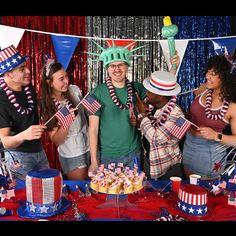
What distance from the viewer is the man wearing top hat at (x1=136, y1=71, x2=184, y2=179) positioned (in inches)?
98.4

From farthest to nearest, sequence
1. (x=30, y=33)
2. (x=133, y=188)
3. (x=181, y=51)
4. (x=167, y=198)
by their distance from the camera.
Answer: (x=30, y=33) → (x=181, y=51) → (x=167, y=198) → (x=133, y=188)

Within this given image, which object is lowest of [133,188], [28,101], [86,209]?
[86,209]

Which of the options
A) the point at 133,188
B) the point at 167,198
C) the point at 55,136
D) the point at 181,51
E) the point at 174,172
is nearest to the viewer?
the point at 133,188

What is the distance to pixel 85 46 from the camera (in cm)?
386

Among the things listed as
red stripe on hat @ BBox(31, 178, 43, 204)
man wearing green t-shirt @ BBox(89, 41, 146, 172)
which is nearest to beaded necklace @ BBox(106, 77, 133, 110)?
man wearing green t-shirt @ BBox(89, 41, 146, 172)

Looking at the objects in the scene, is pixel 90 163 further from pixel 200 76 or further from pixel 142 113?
pixel 200 76

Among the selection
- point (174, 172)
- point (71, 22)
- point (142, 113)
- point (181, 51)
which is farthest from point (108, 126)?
point (71, 22)

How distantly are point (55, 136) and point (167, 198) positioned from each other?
3.69 feet

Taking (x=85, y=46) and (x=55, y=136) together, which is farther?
(x=85, y=46)

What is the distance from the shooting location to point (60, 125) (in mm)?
2783

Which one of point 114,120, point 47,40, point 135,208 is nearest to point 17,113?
point 114,120

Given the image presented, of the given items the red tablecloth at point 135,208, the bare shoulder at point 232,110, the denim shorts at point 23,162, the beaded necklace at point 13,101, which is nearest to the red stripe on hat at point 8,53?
the beaded necklace at point 13,101

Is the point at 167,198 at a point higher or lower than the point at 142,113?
lower

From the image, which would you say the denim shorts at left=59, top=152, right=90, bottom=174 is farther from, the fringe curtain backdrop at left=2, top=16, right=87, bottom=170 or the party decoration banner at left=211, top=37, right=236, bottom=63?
the party decoration banner at left=211, top=37, right=236, bottom=63
